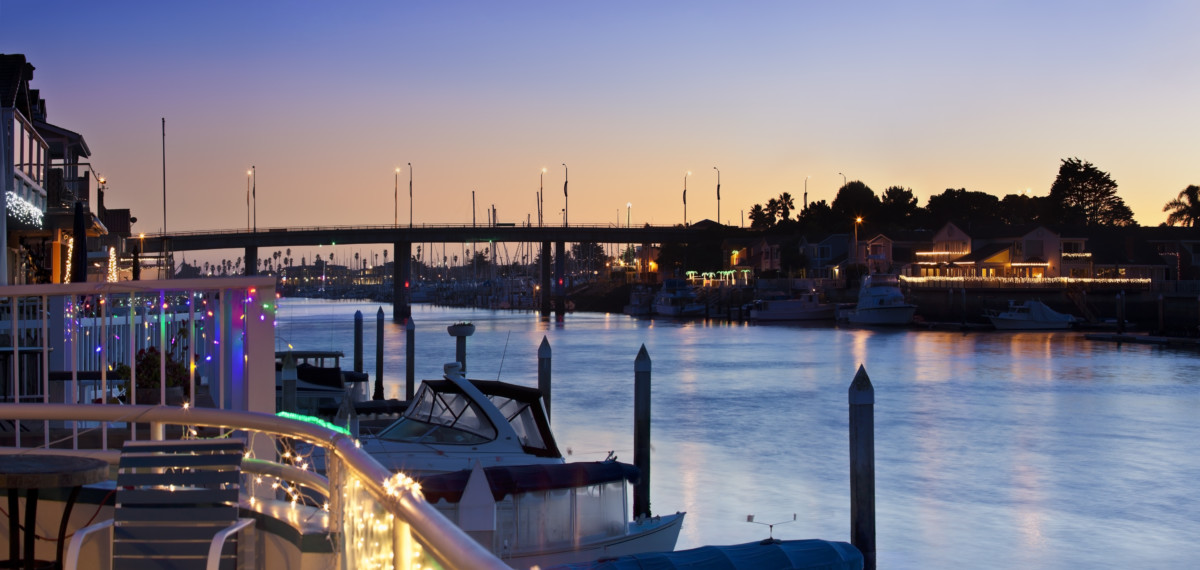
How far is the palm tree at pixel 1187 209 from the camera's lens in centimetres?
14162

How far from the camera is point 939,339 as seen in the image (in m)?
75.8

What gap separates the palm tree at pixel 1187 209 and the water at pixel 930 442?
290 feet

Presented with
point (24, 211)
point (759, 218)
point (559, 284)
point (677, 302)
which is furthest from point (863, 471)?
point (759, 218)

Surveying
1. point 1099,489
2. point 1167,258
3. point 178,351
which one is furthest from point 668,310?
point 178,351

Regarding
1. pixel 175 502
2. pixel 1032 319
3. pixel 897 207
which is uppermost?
pixel 897 207

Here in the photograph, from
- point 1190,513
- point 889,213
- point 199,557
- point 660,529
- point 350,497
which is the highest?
point 889,213

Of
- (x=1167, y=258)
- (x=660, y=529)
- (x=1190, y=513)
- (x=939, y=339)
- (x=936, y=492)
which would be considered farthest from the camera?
(x=1167, y=258)

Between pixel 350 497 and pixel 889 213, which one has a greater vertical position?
pixel 889 213

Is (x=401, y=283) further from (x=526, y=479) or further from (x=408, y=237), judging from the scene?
(x=526, y=479)

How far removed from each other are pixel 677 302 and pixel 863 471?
110 m

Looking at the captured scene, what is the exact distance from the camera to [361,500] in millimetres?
4062

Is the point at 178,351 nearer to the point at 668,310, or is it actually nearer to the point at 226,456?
the point at 226,456

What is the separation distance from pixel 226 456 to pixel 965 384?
44.8m

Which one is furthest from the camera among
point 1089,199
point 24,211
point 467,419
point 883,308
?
point 1089,199
